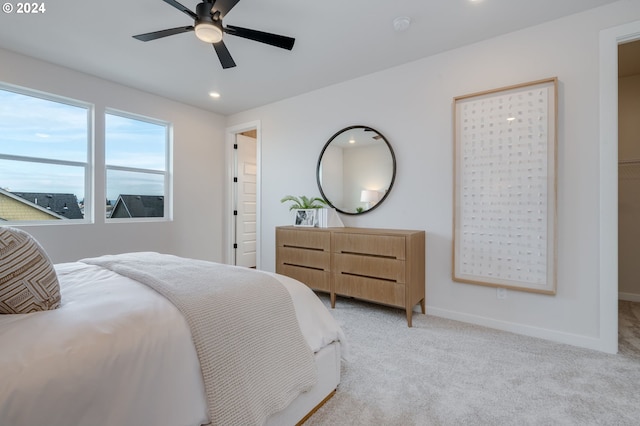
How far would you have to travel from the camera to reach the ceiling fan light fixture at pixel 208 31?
1847 millimetres

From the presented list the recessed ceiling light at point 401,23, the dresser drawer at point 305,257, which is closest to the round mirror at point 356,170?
the dresser drawer at point 305,257

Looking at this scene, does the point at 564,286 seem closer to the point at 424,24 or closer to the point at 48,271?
the point at 424,24

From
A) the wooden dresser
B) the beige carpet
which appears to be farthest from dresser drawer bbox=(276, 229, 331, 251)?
the beige carpet

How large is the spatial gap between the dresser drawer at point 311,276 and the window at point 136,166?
6.55 feet

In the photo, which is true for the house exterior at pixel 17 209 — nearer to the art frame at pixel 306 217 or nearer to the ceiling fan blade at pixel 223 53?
the ceiling fan blade at pixel 223 53

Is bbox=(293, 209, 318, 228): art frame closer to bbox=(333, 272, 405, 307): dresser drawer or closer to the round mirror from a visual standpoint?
the round mirror

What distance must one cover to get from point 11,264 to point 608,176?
11.0 ft

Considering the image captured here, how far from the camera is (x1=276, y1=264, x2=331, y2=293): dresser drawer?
306 centimetres

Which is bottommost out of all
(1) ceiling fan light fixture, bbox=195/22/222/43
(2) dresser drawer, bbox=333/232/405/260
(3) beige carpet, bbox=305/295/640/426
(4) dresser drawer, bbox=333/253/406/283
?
(3) beige carpet, bbox=305/295/640/426

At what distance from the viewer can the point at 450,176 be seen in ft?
9.06

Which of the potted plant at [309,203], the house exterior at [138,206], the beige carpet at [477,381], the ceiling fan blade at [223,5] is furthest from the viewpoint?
the house exterior at [138,206]

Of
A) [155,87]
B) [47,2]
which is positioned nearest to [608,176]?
[47,2]

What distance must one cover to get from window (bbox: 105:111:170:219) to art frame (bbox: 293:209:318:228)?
1944 millimetres

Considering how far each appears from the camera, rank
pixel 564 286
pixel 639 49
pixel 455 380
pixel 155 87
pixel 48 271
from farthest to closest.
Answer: pixel 155 87 < pixel 639 49 < pixel 564 286 < pixel 455 380 < pixel 48 271
